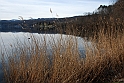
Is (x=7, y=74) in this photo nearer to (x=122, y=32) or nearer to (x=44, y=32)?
(x=44, y=32)

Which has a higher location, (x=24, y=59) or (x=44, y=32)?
(x=44, y=32)

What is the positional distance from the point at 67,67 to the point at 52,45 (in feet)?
1.98

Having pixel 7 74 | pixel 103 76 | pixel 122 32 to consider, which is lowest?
pixel 103 76

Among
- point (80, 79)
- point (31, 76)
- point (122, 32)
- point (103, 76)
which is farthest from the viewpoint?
point (122, 32)

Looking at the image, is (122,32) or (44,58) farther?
(122,32)

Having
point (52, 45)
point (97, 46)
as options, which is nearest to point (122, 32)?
point (97, 46)

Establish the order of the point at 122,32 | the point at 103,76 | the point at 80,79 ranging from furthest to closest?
the point at 122,32, the point at 103,76, the point at 80,79

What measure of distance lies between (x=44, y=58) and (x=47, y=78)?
456mm

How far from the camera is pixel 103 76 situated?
6941mm

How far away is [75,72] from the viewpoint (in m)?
5.93

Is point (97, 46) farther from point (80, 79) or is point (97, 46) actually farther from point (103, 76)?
point (80, 79)

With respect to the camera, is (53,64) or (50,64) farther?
(50,64)

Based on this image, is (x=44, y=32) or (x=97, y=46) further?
(x=97, y=46)

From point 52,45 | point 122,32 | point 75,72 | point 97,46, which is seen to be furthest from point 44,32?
point 122,32
